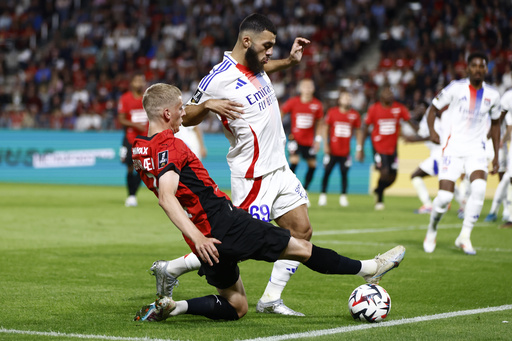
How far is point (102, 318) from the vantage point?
567cm

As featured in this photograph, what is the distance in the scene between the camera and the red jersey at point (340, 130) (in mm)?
18234

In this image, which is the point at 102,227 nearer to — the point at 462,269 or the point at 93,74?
the point at 462,269

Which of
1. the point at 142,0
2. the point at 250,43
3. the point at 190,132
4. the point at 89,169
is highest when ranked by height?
the point at 142,0

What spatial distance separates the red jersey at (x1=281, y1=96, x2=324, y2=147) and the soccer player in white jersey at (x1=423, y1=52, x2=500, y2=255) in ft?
27.1

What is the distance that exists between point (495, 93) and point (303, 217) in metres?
4.42

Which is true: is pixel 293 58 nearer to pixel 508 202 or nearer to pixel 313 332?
pixel 313 332

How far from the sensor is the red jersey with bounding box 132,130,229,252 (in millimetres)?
5160

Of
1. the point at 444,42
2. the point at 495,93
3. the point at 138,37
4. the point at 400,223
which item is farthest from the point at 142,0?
the point at 495,93

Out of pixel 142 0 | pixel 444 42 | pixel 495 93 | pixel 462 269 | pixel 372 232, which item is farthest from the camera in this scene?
pixel 142 0

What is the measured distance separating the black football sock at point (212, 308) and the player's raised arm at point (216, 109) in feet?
4.20

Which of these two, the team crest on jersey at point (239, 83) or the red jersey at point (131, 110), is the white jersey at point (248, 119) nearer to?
the team crest on jersey at point (239, 83)

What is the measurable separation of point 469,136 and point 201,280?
386 cm

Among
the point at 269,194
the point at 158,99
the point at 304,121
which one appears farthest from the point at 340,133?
the point at 158,99

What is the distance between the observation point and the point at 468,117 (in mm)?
9641
